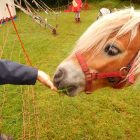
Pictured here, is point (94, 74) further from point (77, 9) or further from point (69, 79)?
point (77, 9)

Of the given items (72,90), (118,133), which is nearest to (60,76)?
(72,90)

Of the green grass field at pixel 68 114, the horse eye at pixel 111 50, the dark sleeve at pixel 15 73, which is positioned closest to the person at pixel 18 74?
the dark sleeve at pixel 15 73

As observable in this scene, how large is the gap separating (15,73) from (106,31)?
2.41 ft

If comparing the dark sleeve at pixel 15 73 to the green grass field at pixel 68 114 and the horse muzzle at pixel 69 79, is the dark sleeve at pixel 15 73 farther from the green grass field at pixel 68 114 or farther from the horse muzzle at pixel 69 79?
the green grass field at pixel 68 114

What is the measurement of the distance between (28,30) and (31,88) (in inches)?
253

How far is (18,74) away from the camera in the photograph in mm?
2260

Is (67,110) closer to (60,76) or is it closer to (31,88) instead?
(31,88)

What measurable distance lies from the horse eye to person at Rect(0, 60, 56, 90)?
485 mm

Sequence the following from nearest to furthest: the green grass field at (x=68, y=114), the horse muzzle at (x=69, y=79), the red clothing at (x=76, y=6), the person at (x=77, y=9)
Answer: the horse muzzle at (x=69, y=79), the green grass field at (x=68, y=114), the person at (x=77, y=9), the red clothing at (x=76, y=6)

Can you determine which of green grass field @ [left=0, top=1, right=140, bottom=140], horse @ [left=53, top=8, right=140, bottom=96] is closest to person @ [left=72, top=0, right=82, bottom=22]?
green grass field @ [left=0, top=1, right=140, bottom=140]

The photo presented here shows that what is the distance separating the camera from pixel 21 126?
3.84m

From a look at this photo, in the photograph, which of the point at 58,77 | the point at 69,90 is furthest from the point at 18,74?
the point at 69,90

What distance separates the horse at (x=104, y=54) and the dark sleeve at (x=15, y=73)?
0.18 metres

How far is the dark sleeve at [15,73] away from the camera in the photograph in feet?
7.34
